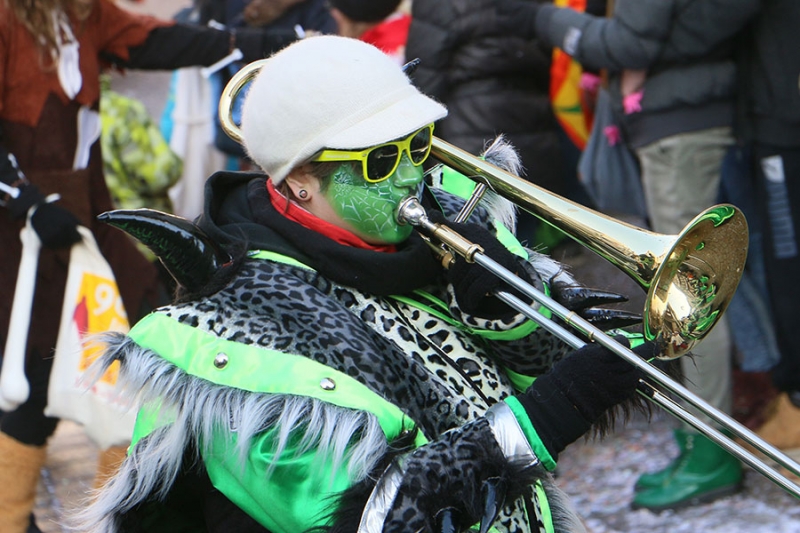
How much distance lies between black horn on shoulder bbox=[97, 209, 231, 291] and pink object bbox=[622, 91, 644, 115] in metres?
2.32

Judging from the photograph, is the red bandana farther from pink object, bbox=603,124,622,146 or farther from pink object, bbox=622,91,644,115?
pink object, bbox=603,124,622,146

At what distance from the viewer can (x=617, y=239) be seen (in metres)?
1.96

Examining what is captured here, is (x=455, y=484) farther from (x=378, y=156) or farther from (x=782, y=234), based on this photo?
(x=782, y=234)

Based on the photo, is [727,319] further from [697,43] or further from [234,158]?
[234,158]

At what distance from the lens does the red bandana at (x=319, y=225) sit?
2029mm

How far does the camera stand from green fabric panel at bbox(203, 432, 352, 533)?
1.76 meters

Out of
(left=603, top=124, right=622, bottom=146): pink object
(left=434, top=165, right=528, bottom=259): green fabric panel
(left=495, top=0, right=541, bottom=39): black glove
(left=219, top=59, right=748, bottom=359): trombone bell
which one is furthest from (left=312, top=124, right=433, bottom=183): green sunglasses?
(left=495, top=0, right=541, bottom=39): black glove

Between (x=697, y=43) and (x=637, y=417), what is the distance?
169 cm

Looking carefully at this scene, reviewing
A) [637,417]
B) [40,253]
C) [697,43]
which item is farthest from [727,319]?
[40,253]

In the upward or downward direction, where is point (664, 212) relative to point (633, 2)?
downward

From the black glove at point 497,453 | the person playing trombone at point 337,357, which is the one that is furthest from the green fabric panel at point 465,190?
the black glove at point 497,453

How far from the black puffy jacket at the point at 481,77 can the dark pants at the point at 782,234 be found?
37.2 inches

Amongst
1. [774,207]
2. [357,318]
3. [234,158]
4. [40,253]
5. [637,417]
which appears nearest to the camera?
[357,318]

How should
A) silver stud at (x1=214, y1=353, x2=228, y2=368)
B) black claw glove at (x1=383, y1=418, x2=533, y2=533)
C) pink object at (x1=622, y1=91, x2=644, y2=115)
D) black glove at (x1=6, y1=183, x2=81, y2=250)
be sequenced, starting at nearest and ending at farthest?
1. black claw glove at (x1=383, y1=418, x2=533, y2=533)
2. silver stud at (x1=214, y1=353, x2=228, y2=368)
3. black glove at (x1=6, y1=183, x2=81, y2=250)
4. pink object at (x1=622, y1=91, x2=644, y2=115)
